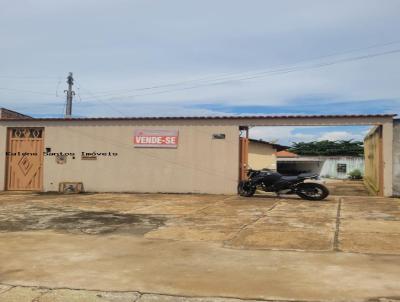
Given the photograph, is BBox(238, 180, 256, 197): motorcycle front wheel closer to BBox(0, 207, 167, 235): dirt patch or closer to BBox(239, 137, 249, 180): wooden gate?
BBox(239, 137, 249, 180): wooden gate

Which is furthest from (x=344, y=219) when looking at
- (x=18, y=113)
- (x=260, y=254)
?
(x=18, y=113)

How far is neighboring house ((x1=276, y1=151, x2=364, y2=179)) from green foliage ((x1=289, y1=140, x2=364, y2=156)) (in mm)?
15792

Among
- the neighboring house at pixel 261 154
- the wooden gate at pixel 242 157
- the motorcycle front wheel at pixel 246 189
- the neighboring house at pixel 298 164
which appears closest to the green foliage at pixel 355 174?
the neighboring house at pixel 298 164

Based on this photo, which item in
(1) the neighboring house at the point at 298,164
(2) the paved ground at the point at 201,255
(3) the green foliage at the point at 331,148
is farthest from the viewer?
(3) the green foliage at the point at 331,148

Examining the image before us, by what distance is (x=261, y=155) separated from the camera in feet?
99.5

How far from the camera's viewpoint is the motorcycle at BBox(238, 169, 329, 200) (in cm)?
1422

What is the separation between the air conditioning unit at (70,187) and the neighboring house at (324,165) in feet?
71.6

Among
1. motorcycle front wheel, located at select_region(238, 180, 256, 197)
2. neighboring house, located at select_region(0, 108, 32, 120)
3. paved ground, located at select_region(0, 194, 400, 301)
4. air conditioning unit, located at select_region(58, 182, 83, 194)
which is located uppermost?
neighboring house, located at select_region(0, 108, 32, 120)

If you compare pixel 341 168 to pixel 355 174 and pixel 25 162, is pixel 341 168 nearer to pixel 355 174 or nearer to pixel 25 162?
pixel 355 174

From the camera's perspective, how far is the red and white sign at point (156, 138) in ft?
56.6

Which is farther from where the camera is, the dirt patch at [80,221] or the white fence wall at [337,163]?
the white fence wall at [337,163]

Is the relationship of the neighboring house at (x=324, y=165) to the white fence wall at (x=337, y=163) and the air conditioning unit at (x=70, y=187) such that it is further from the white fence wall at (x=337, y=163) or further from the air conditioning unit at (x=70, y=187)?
the air conditioning unit at (x=70, y=187)

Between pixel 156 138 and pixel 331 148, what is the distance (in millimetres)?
43140

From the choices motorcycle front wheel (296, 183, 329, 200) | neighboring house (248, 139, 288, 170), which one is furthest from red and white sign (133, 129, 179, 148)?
neighboring house (248, 139, 288, 170)
